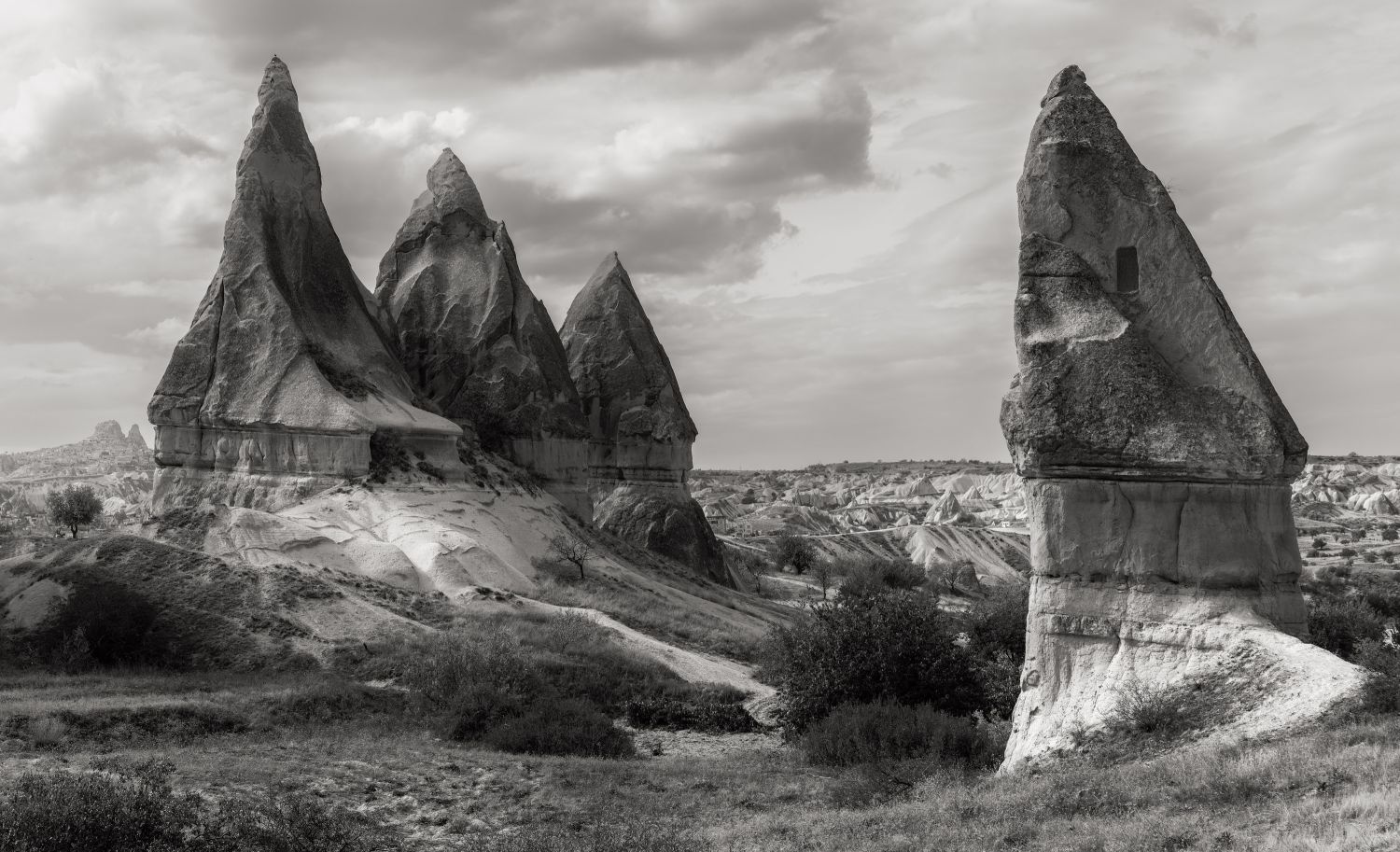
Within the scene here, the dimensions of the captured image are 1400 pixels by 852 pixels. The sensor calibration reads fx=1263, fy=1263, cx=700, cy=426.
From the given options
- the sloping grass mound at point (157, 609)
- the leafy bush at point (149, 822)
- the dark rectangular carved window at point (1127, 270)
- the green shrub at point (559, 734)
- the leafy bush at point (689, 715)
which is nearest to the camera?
the leafy bush at point (149, 822)

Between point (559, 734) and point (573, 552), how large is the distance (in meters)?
15.6

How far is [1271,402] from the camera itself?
1224cm

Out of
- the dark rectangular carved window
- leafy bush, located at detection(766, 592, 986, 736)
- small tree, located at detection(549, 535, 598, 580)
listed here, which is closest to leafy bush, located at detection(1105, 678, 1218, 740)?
the dark rectangular carved window

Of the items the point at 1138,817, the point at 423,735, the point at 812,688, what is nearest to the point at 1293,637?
the point at 1138,817

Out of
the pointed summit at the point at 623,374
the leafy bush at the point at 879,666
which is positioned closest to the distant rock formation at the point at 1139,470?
the leafy bush at the point at 879,666

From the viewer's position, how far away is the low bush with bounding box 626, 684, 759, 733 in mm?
20219

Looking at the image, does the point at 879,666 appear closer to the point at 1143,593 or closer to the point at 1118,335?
the point at 1143,593

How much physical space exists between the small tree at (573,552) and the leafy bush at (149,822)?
19681mm

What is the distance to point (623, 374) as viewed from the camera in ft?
157

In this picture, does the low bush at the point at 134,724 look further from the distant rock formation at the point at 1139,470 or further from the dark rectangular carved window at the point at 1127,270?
the dark rectangular carved window at the point at 1127,270

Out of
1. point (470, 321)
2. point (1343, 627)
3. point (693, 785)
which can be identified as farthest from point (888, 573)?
point (693, 785)

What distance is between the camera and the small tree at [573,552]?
31.5 m

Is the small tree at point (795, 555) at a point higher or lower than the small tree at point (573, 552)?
lower

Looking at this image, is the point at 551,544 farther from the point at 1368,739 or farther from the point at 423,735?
the point at 1368,739
